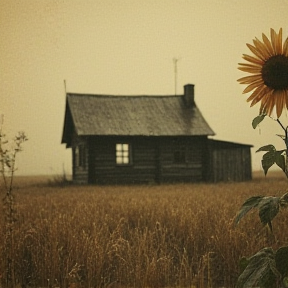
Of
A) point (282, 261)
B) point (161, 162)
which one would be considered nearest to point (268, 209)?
point (282, 261)

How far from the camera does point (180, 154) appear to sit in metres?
20.2

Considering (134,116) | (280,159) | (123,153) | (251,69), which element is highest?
(134,116)

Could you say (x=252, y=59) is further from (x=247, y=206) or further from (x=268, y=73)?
(x=247, y=206)

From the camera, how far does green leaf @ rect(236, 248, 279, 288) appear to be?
1765mm

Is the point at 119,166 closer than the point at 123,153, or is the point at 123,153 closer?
the point at 119,166

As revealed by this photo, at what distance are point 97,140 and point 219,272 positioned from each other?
15.6 meters

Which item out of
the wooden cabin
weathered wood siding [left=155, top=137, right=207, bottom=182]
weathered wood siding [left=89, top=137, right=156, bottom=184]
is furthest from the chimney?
weathered wood siding [left=89, top=137, right=156, bottom=184]

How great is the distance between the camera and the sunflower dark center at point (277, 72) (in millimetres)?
1911

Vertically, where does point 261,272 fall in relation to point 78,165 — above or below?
below

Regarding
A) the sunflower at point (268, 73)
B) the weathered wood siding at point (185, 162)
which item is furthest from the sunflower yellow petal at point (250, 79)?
the weathered wood siding at point (185, 162)

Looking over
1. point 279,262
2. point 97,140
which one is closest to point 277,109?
point 279,262

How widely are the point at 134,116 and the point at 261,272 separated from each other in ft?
61.7

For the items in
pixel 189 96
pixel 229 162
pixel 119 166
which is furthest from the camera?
pixel 189 96

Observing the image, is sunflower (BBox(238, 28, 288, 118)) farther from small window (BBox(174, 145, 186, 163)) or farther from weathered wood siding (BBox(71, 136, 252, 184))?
small window (BBox(174, 145, 186, 163))
